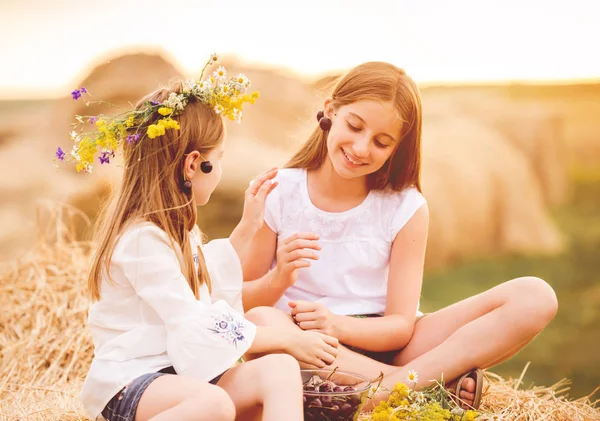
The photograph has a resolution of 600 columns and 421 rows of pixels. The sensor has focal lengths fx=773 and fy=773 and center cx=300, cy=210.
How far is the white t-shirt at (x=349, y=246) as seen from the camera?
286 centimetres

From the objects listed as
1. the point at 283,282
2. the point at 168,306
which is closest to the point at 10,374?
the point at 283,282

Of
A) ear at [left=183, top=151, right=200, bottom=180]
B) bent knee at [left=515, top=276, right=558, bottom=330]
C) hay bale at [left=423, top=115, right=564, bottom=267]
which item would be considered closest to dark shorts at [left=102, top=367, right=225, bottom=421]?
ear at [left=183, top=151, right=200, bottom=180]

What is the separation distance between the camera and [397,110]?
2.68 m

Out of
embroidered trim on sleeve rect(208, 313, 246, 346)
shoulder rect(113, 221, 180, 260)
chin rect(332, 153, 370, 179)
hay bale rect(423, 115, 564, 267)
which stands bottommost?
hay bale rect(423, 115, 564, 267)

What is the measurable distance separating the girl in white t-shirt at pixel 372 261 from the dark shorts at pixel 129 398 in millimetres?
649

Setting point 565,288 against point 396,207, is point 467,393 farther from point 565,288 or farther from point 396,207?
point 565,288

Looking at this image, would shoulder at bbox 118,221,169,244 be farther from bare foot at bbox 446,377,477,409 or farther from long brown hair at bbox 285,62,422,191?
bare foot at bbox 446,377,477,409

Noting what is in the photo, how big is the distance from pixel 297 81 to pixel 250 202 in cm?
377

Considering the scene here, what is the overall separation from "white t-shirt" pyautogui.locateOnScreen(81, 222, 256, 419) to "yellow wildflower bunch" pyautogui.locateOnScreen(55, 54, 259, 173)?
0.27 metres

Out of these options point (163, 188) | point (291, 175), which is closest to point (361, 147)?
point (291, 175)

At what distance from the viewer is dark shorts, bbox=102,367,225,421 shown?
1.97m

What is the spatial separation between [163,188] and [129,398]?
58 cm

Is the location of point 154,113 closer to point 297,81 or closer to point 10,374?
point 10,374

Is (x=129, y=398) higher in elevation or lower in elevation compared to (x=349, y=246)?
lower
